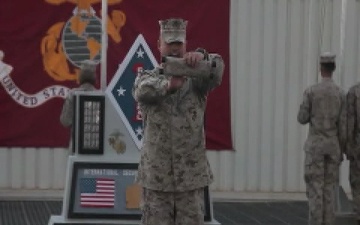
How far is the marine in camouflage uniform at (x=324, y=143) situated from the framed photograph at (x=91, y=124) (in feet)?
7.92

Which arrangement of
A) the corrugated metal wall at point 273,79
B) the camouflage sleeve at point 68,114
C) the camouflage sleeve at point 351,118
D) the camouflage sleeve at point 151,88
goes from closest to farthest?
the camouflage sleeve at point 151,88
the camouflage sleeve at point 68,114
the camouflage sleeve at point 351,118
the corrugated metal wall at point 273,79

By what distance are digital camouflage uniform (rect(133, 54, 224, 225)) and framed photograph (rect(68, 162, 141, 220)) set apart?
2757mm

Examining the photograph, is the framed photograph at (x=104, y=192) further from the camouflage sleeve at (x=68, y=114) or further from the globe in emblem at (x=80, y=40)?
the globe in emblem at (x=80, y=40)

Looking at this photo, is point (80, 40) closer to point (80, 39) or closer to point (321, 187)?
point (80, 39)

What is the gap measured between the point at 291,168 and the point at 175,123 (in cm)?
825

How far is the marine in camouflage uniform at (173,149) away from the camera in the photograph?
6160 mm

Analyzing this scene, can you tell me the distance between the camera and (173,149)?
6195 mm

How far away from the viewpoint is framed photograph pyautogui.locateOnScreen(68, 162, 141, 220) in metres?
8.97

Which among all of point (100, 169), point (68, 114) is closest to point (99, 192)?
point (100, 169)

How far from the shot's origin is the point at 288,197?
1423 cm

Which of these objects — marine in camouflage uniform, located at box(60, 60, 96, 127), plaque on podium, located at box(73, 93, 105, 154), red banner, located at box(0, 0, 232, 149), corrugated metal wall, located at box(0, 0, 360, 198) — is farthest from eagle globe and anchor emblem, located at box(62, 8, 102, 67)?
plaque on podium, located at box(73, 93, 105, 154)

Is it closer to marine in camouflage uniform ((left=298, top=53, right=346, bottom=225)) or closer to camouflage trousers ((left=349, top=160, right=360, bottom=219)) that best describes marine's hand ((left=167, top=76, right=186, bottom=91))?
marine in camouflage uniform ((left=298, top=53, right=346, bottom=225))

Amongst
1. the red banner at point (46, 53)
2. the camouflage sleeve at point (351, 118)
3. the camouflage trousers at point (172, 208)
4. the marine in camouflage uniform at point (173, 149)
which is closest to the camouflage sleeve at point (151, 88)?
the marine in camouflage uniform at point (173, 149)

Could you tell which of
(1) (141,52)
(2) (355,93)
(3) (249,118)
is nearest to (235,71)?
(3) (249,118)
